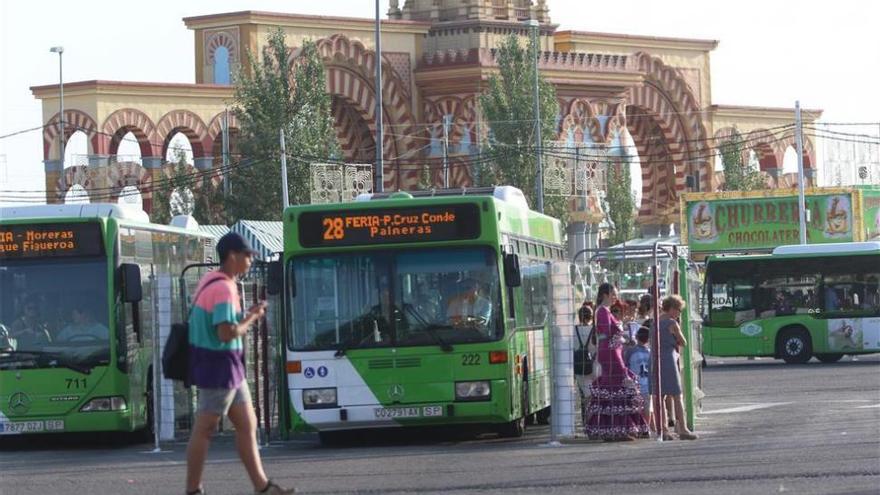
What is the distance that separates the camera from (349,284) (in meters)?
19.6

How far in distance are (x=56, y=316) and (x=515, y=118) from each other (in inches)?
1589

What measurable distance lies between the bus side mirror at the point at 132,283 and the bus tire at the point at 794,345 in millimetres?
22162

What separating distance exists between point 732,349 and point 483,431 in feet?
66.5

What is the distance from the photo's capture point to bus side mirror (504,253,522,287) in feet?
63.4

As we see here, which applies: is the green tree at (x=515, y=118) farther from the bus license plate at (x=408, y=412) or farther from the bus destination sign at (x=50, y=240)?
the bus license plate at (x=408, y=412)

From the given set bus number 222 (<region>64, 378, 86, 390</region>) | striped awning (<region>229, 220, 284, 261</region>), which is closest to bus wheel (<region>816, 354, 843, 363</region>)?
striped awning (<region>229, 220, 284, 261</region>)

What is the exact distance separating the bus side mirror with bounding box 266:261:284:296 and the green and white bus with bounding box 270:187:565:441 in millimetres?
109

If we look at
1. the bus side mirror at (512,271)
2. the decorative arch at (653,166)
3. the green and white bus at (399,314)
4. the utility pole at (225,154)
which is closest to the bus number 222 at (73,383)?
the green and white bus at (399,314)

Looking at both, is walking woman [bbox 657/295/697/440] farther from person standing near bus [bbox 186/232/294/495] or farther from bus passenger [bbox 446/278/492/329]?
person standing near bus [bbox 186/232/294/495]

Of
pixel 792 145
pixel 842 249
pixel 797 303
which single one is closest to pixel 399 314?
pixel 797 303

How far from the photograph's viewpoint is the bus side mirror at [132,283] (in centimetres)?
2067

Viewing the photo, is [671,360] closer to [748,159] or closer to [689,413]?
[689,413]

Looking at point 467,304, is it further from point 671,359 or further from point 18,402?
point 18,402

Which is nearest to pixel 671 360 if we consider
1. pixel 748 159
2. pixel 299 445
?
pixel 299 445
